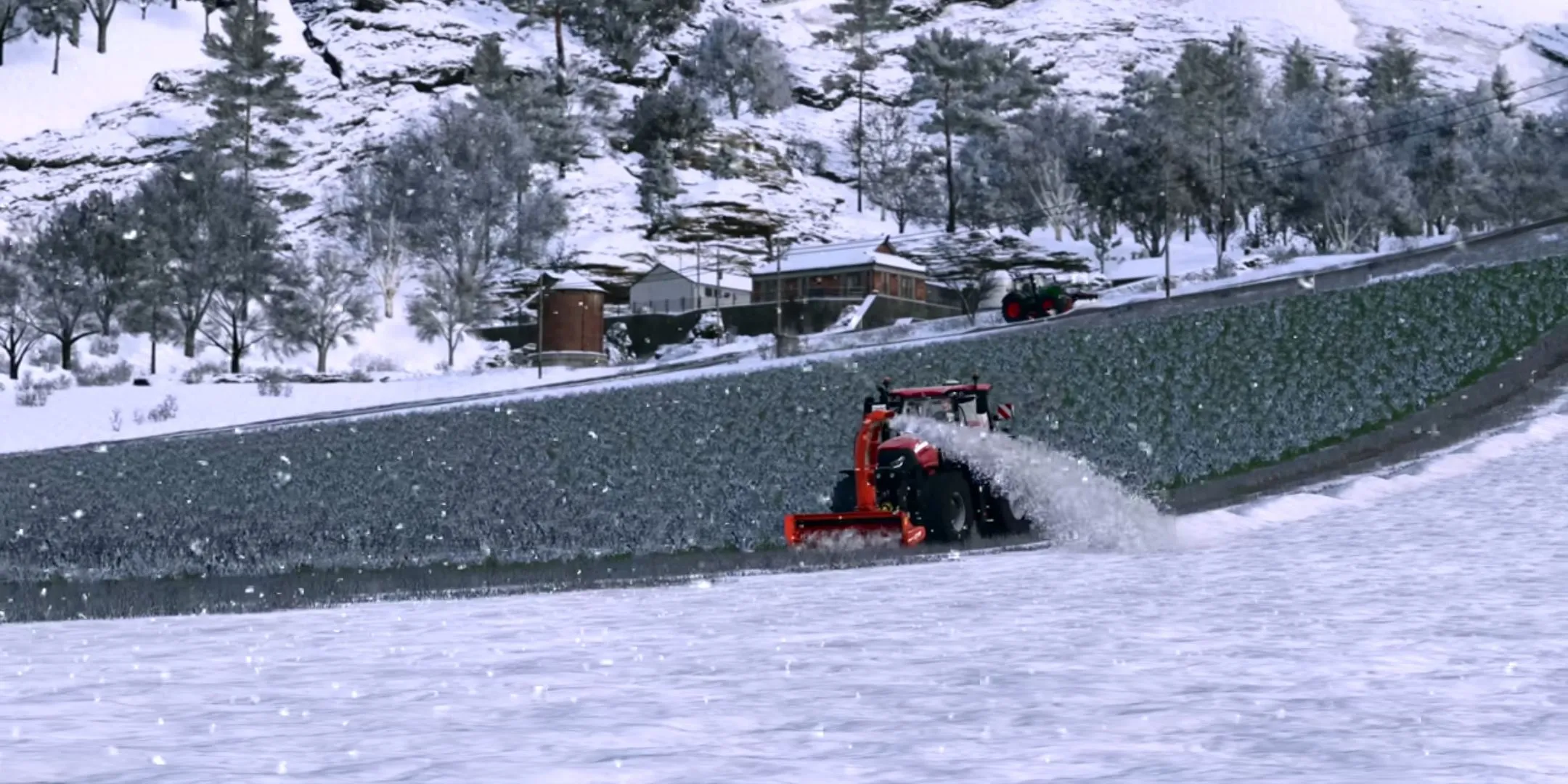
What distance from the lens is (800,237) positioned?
117938mm

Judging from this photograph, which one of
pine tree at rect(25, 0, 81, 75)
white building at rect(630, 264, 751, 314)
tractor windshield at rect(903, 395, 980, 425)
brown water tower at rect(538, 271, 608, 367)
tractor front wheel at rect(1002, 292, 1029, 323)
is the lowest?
tractor windshield at rect(903, 395, 980, 425)

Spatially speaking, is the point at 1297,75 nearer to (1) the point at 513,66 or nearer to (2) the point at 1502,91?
(2) the point at 1502,91

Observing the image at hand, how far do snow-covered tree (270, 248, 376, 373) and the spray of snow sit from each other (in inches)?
2353

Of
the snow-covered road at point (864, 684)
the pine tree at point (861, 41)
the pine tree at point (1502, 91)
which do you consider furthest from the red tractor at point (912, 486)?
the pine tree at point (1502, 91)

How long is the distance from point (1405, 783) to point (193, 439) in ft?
141

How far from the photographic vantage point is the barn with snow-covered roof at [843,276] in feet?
300

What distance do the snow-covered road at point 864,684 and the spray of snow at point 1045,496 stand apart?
15.7ft

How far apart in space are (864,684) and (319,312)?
77096mm

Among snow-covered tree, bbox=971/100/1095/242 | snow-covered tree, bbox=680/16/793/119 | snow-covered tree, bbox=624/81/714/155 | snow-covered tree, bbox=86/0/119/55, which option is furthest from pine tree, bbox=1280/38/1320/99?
snow-covered tree, bbox=86/0/119/55

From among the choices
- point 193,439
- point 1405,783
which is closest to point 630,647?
point 1405,783

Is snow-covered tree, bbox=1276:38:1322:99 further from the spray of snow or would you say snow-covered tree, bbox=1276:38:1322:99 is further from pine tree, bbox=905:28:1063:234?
the spray of snow

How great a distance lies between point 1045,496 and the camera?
71.6 feet

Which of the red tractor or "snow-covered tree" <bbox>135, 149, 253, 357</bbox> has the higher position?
"snow-covered tree" <bbox>135, 149, 253, 357</bbox>

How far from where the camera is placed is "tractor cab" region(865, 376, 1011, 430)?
66.7 ft
